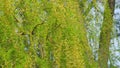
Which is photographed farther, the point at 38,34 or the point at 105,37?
the point at 105,37

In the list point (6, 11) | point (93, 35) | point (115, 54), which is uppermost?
point (6, 11)

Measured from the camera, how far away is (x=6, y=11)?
142 inches

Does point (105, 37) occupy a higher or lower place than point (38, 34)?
lower

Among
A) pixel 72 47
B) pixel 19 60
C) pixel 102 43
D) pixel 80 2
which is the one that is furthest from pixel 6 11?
pixel 102 43

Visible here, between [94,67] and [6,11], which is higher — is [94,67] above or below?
below

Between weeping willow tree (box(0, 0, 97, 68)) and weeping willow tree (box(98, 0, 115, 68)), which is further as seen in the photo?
weeping willow tree (box(98, 0, 115, 68))

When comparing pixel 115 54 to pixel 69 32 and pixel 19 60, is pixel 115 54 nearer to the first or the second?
pixel 69 32

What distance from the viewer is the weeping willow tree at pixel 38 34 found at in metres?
3.58

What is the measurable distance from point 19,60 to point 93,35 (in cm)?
136

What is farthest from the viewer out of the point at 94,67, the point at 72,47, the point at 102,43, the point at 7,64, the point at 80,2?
the point at 102,43

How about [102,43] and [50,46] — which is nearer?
[50,46]

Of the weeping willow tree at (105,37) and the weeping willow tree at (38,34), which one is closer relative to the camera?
the weeping willow tree at (38,34)

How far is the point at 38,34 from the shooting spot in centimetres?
383

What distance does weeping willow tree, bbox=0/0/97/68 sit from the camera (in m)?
3.58
